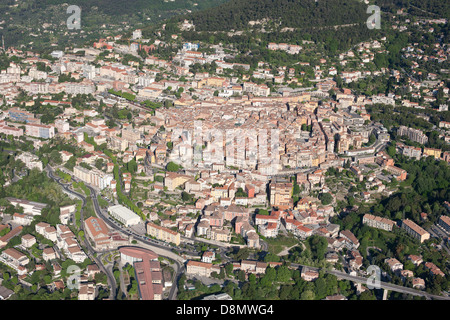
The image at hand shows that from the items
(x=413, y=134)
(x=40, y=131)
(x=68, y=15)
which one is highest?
(x=68, y=15)

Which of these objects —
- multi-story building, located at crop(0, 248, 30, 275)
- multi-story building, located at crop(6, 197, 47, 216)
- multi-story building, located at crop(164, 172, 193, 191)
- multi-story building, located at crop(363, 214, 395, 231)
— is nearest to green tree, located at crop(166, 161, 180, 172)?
multi-story building, located at crop(164, 172, 193, 191)

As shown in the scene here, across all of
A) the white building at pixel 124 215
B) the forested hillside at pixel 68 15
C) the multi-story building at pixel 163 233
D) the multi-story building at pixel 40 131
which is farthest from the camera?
the forested hillside at pixel 68 15

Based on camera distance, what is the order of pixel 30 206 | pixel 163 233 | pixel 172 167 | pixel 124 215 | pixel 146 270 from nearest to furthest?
pixel 146 270 < pixel 163 233 < pixel 124 215 < pixel 30 206 < pixel 172 167

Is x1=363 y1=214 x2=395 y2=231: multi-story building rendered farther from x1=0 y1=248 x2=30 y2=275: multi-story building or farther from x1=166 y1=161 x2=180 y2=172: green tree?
x1=0 y1=248 x2=30 y2=275: multi-story building

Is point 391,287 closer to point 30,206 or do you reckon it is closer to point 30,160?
point 30,206

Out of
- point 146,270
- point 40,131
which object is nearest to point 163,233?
point 146,270

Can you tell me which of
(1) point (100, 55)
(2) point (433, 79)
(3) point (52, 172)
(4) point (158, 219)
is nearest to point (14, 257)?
(4) point (158, 219)

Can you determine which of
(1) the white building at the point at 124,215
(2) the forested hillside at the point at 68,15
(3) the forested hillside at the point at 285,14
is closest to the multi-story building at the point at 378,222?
(1) the white building at the point at 124,215

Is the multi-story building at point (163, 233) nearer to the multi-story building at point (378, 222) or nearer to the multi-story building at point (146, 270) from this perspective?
the multi-story building at point (146, 270)
